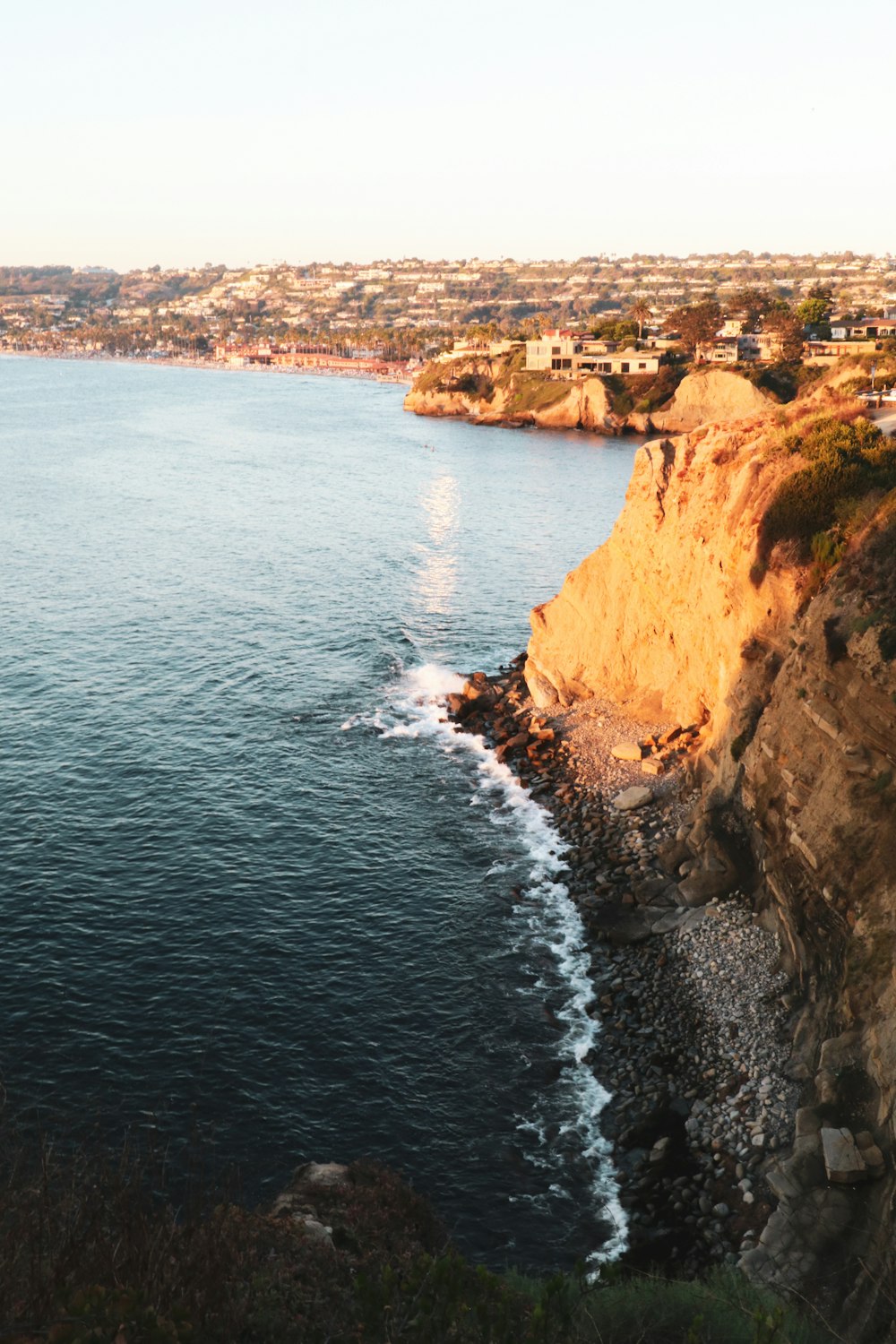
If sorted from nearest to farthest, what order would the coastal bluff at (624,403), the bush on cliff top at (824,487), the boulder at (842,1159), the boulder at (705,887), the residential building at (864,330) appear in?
the boulder at (842,1159) < the boulder at (705,887) < the bush on cliff top at (824,487) < the coastal bluff at (624,403) < the residential building at (864,330)

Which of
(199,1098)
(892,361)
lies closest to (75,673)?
(199,1098)

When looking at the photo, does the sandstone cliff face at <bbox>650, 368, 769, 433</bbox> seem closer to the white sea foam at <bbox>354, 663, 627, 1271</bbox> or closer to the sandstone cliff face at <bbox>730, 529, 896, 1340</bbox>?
the white sea foam at <bbox>354, 663, 627, 1271</bbox>

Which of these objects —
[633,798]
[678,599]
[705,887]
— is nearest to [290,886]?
[633,798]

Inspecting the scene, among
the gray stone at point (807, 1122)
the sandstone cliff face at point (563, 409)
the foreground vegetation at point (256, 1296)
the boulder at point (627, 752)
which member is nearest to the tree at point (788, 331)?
the sandstone cliff face at point (563, 409)

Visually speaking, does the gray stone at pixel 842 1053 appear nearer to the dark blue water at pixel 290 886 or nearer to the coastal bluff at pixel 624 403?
the dark blue water at pixel 290 886

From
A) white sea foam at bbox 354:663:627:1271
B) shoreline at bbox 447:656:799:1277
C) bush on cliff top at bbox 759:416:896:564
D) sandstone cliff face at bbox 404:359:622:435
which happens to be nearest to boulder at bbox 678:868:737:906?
shoreline at bbox 447:656:799:1277
